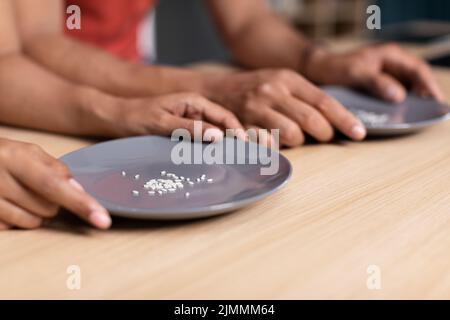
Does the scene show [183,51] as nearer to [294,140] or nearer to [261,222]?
[294,140]

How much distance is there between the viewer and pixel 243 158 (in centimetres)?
75

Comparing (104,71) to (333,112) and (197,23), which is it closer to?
(333,112)

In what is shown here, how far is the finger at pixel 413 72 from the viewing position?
3.56 feet

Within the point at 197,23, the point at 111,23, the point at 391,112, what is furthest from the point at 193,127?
the point at 197,23

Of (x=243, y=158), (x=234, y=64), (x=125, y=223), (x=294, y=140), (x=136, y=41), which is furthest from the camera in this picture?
(x=136, y=41)

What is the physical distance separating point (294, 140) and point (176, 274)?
375 mm

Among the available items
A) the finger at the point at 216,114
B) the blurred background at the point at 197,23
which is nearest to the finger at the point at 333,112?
the finger at the point at 216,114

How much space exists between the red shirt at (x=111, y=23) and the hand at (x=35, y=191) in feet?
3.19

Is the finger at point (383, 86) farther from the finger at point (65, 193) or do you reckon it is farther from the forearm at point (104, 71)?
the finger at point (65, 193)

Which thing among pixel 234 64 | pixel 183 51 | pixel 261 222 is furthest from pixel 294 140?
pixel 183 51

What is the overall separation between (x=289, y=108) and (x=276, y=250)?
1.12ft

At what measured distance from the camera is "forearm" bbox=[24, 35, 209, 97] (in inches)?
39.8

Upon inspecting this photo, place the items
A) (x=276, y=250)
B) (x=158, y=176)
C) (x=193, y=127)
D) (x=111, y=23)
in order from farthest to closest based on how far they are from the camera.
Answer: (x=111, y=23) < (x=193, y=127) < (x=158, y=176) < (x=276, y=250)

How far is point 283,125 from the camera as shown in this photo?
2.81 feet
